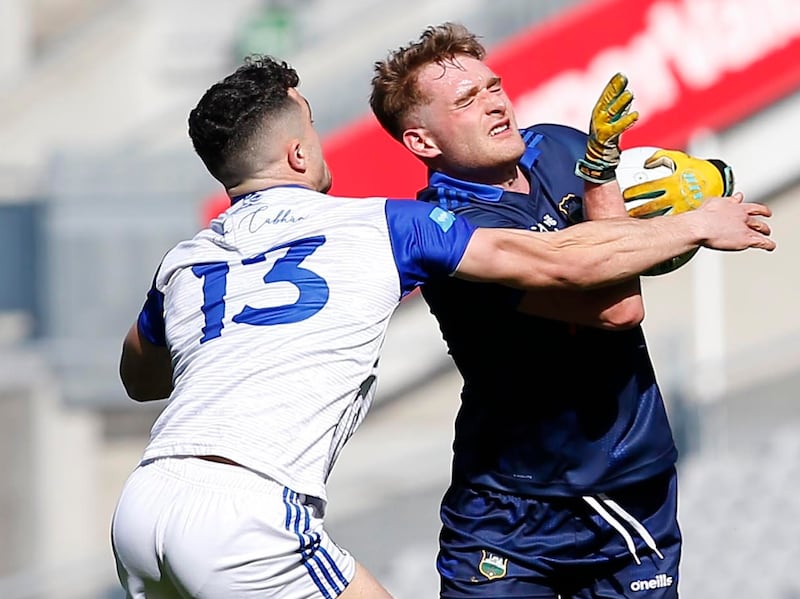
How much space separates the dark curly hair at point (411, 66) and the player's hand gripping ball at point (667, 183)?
0.46 meters

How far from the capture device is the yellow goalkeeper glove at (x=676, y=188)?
3.38 meters

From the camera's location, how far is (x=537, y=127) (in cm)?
369

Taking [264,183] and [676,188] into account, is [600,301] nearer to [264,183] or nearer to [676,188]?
[676,188]

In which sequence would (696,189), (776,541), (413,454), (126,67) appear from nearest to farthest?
(696,189), (776,541), (413,454), (126,67)

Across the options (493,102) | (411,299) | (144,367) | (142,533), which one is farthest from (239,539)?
(411,299)

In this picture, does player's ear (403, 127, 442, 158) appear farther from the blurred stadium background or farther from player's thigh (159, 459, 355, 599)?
the blurred stadium background

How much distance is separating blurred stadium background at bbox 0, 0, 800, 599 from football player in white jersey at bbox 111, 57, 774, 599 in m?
5.21

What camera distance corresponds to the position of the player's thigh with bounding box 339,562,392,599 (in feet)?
9.92

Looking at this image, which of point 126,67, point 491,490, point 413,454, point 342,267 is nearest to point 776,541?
point 413,454

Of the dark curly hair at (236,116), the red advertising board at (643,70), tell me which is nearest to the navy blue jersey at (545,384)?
the dark curly hair at (236,116)

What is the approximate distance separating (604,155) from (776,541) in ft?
16.7

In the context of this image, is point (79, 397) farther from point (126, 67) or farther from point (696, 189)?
point (696, 189)

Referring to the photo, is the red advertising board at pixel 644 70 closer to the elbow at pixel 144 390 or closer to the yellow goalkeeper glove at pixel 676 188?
the elbow at pixel 144 390

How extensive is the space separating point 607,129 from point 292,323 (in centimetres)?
76
